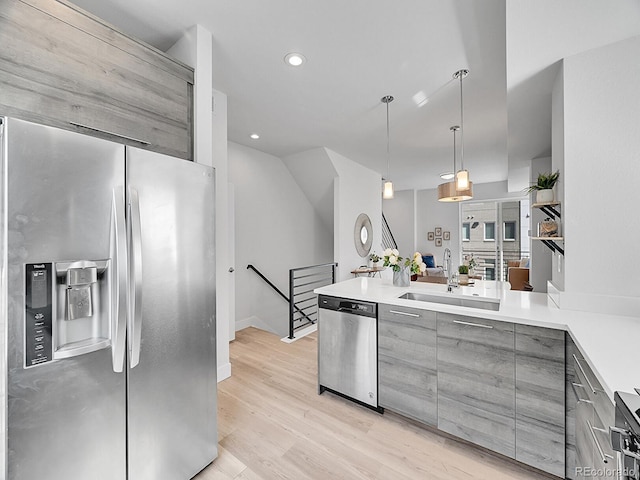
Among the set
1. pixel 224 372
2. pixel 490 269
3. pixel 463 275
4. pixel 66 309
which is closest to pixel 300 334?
pixel 224 372

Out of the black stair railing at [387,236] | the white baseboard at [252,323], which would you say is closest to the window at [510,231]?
the black stair railing at [387,236]

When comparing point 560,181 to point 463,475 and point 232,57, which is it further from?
point 232,57

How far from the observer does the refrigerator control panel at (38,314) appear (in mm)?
1025

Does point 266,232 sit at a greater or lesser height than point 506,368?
greater

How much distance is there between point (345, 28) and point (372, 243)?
4504mm

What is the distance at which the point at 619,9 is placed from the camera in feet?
4.73

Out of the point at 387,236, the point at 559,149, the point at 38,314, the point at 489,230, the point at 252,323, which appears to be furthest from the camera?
the point at 387,236

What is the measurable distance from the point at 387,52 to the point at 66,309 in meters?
2.57

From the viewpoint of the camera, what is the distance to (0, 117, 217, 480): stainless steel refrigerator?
1013 mm

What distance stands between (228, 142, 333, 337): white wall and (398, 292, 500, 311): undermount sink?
2774 millimetres

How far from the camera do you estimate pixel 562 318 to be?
153 centimetres

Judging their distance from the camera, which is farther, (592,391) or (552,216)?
(552,216)

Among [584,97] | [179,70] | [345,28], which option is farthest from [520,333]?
[179,70]

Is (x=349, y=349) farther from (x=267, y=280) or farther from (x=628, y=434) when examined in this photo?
(x=267, y=280)
